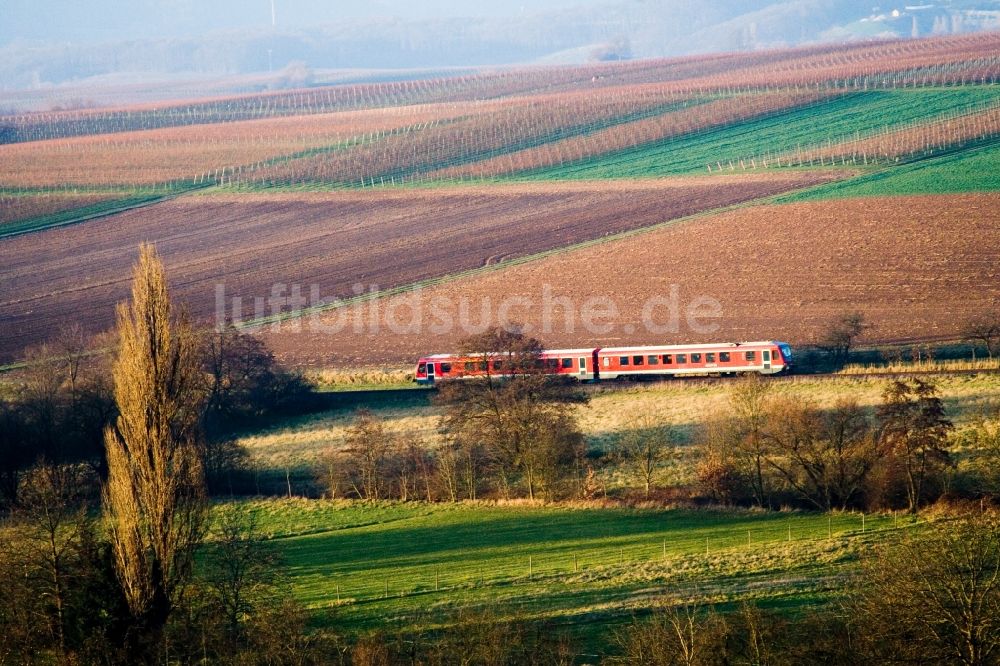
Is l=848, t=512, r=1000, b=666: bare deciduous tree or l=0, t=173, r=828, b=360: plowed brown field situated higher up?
l=0, t=173, r=828, b=360: plowed brown field

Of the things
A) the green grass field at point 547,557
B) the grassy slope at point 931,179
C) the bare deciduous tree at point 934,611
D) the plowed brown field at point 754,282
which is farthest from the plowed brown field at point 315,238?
the bare deciduous tree at point 934,611

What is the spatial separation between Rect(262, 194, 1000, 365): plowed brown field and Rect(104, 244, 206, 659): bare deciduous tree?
29.8 m

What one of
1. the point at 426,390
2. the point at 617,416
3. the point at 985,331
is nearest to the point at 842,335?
the point at 985,331

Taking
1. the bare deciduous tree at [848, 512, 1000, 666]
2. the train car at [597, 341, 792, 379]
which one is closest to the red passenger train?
the train car at [597, 341, 792, 379]

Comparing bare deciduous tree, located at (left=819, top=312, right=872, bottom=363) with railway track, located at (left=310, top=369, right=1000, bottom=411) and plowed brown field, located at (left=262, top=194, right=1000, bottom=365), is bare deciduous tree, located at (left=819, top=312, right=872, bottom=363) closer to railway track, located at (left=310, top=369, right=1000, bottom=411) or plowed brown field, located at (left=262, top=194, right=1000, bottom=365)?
plowed brown field, located at (left=262, top=194, right=1000, bottom=365)

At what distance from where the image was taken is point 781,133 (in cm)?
9306

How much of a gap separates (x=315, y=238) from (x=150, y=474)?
56.5m

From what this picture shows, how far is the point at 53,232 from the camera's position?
7894cm

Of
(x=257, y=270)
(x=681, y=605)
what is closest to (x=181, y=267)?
(x=257, y=270)

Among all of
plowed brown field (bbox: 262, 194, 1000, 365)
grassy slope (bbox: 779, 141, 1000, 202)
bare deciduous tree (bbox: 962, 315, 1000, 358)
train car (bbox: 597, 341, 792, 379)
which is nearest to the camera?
bare deciduous tree (bbox: 962, 315, 1000, 358)

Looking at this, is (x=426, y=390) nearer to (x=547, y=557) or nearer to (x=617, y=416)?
(x=617, y=416)

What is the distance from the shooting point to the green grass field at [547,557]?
2245 cm

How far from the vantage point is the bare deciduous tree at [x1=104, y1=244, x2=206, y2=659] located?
18734mm

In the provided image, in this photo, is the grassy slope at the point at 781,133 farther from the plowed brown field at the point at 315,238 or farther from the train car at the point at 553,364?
the train car at the point at 553,364
